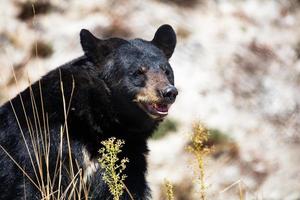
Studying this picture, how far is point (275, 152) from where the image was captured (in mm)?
12953

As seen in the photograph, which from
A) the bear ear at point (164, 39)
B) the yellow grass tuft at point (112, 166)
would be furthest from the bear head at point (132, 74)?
the yellow grass tuft at point (112, 166)

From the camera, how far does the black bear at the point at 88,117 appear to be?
6.49 metres

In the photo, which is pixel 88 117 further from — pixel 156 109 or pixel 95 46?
pixel 95 46

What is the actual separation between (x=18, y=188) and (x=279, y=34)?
27.2 ft

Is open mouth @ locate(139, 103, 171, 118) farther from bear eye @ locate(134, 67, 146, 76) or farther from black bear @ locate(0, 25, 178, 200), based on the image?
bear eye @ locate(134, 67, 146, 76)

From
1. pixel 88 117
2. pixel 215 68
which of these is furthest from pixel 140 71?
pixel 215 68

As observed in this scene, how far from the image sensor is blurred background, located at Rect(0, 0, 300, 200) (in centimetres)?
1249

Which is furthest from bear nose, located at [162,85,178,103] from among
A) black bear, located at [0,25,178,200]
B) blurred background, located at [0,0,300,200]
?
blurred background, located at [0,0,300,200]

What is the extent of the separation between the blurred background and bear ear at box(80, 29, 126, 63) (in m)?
4.85

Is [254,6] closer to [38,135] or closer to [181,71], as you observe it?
[181,71]

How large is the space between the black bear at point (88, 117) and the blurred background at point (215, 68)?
4.82 meters

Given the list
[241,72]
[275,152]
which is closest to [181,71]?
[241,72]

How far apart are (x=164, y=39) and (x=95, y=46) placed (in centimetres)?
86

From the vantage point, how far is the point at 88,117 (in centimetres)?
699
